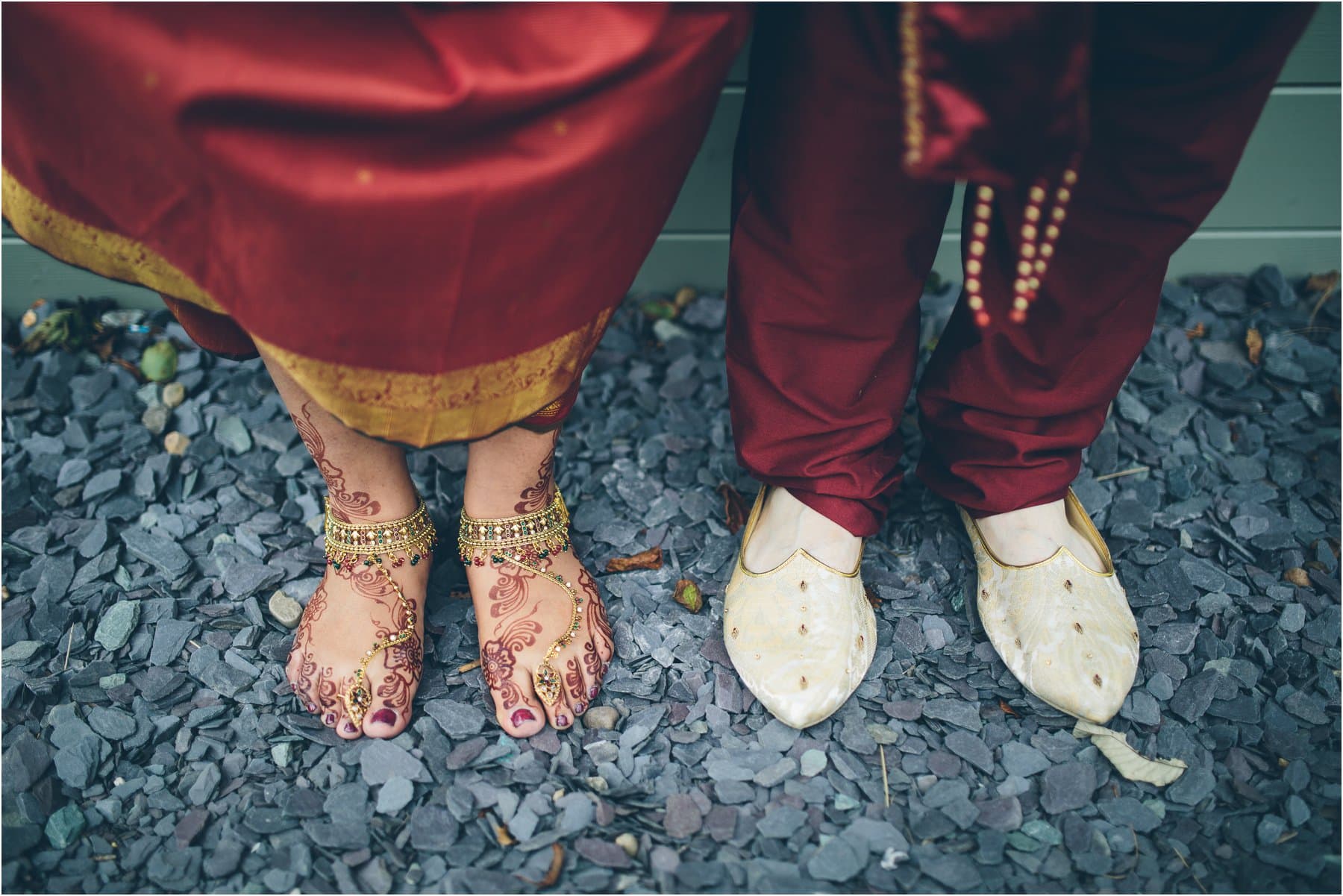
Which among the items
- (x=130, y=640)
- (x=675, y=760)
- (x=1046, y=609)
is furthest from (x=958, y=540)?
(x=130, y=640)

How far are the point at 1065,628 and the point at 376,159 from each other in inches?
41.0

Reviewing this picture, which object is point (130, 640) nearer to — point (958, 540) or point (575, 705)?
point (575, 705)

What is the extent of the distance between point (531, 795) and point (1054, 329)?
0.88 m

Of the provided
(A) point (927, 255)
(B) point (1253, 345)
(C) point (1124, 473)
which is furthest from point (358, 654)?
(B) point (1253, 345)

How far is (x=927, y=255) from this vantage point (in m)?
1.06

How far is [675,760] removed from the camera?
1151mm

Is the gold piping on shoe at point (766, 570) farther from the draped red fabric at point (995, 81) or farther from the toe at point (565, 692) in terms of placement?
the draped red fabric at point (995, 81)

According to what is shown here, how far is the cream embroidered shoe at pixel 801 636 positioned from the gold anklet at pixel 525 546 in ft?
0.79

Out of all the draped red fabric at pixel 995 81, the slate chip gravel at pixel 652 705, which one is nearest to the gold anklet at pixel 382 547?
the slate chip gravel at pixel 652 705

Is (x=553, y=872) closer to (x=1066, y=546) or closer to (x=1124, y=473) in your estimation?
(x=1066, y=546)

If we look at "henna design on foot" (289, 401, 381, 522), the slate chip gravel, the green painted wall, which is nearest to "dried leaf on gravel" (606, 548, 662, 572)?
the slate chip gravel

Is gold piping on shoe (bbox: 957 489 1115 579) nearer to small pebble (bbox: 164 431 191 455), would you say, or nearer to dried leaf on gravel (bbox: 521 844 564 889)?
dried leaf on gravel (bbox: 521 844 564 889)

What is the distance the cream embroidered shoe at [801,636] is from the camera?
115cm

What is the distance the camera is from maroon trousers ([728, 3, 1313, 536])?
32.8 inches
